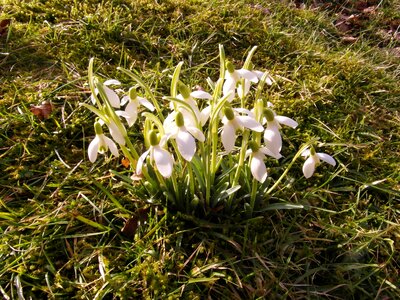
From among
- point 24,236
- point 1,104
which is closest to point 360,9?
point 1,104

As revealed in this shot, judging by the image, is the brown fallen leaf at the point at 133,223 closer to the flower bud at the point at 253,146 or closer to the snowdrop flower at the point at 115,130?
the snowdrop flower at the point at 115,130

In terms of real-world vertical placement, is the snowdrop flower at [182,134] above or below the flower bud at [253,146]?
above

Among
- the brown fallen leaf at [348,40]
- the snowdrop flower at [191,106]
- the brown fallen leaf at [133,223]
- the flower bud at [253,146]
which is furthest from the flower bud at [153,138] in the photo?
the brown fallen leaf at [348,40]

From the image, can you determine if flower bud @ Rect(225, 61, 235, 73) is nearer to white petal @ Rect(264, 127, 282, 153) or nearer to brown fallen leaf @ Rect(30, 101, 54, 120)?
white petal @ Rect(264, 127, 282, 153)

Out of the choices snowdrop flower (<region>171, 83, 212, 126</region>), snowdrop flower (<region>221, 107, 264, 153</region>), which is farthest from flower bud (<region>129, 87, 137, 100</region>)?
snowdrop flower (<region>221, 107, 264, 153</region>)

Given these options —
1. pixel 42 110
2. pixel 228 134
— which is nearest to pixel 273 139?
pixel 228 134

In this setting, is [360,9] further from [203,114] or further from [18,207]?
[18,207]
